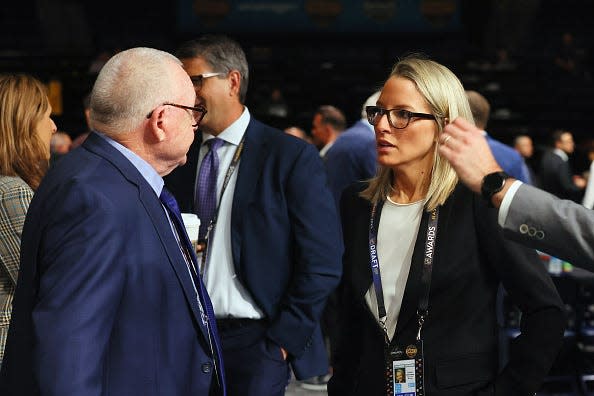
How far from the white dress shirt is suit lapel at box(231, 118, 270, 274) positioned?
0.03m

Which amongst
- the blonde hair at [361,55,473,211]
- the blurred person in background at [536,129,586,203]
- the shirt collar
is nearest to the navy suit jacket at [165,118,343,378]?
the blonde hair at [361,55,473,211]

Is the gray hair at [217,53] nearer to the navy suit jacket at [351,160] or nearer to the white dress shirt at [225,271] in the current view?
the white dress shirt at [225,271]

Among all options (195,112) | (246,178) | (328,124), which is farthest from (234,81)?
(328,124)

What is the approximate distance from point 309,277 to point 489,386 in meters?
0.84

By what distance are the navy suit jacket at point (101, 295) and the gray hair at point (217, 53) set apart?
1.10 meters

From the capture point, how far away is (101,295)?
166 cm

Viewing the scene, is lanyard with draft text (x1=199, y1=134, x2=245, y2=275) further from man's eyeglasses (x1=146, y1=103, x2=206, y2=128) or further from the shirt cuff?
the shirt cuff

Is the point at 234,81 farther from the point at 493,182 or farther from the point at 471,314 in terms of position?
the point at 493,182

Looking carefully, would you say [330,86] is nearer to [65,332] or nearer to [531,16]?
[531,16]

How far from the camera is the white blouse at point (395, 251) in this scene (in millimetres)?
2111

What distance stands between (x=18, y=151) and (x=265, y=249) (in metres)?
0.87

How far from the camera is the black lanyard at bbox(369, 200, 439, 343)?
6.59 ft

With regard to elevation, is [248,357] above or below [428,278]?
below

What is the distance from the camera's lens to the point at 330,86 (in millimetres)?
13555
